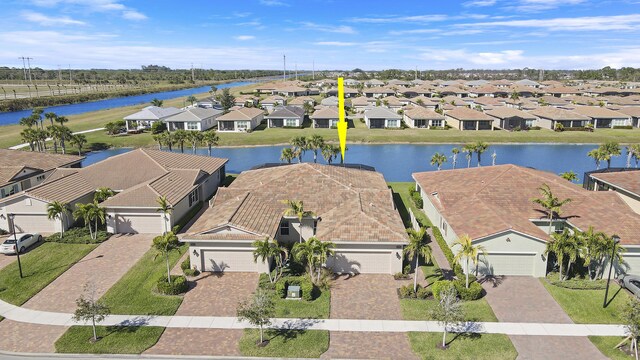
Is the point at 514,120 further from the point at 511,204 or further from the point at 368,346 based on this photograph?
the point at 368,346

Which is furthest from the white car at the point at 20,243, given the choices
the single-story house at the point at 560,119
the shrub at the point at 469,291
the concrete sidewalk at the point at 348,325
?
the single-story house at the point at 560,119

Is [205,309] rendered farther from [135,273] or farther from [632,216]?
[632,216]

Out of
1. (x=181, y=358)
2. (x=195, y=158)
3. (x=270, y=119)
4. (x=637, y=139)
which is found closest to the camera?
(x=181, y=358)

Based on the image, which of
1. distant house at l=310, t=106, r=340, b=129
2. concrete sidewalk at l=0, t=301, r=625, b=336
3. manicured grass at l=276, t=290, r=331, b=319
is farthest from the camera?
distant house at l=310, t=106, r=340, b=129

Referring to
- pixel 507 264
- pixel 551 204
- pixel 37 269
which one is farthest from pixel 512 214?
pixel 37 269

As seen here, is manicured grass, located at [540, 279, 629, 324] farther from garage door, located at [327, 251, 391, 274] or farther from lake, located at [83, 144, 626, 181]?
lake, located at [83, 144, 626, 181]

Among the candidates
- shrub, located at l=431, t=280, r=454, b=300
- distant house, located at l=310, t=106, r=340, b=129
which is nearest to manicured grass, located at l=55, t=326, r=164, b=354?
shrub, located at l=431, t=280, r=454, b=300

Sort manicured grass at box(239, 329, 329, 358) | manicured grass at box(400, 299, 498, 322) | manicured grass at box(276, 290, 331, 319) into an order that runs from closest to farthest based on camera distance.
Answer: manicured grass at box(239, 329, 329, 358) < manicured grass at box(400, 299, 498, 322) < manicured grass at box(276, 290, 331, 319)

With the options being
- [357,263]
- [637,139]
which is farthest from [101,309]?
[637,139]
